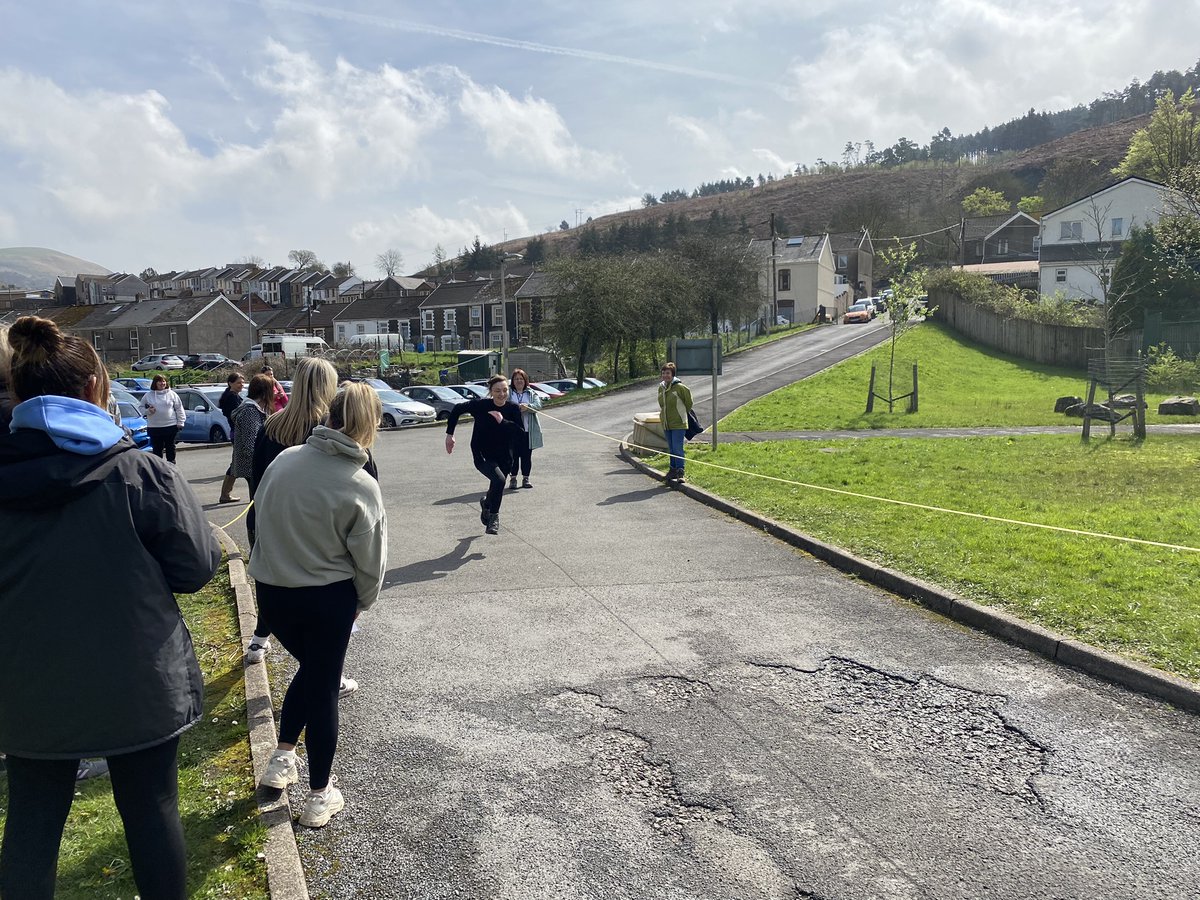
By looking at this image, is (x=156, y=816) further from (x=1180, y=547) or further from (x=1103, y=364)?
(x=1103, y=364)

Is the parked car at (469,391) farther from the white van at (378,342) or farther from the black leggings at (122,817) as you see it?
the white van at (378,342)

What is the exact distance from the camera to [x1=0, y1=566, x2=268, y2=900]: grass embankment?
334 cm

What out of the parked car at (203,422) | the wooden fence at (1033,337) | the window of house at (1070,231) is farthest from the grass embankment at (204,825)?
the window of house at (1070,231)

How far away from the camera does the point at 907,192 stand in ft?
559

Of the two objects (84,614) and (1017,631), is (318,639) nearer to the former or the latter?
(84,614)

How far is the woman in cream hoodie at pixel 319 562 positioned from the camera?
371 cm

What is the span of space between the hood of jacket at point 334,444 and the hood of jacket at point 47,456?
116cm

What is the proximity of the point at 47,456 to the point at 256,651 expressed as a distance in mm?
3416

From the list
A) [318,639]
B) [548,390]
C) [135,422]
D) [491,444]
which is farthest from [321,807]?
[548,390]

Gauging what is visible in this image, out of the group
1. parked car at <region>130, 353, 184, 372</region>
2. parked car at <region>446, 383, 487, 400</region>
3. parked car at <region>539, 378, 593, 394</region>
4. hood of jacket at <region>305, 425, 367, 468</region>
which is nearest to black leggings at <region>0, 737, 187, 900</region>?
hood of jacket at <region>305, 425, 367, 468</region>

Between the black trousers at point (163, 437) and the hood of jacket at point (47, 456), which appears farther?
the black trousers at point (163, 437)

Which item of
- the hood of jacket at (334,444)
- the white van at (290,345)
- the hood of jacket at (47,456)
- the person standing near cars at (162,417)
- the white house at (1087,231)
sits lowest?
the person standing near cars at (162,417)

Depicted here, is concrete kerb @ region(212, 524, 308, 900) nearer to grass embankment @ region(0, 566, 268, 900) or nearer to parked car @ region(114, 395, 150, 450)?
grass embankment @ region(0, 566, 268, 900)

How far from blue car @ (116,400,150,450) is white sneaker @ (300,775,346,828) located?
32.7 ft
